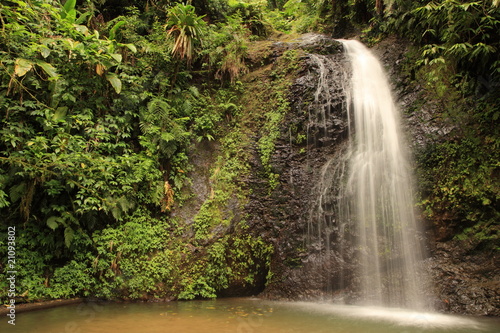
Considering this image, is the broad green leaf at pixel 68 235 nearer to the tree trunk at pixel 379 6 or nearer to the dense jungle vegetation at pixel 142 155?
the dense jungle vegetation at pixel 142 155

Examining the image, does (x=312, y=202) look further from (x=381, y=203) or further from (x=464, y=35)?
(x=464, y=35)

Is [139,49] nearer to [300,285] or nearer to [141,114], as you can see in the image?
[141,114]

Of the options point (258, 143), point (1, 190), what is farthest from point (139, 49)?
point (1, 190)

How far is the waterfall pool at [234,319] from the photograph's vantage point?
4.03 metres

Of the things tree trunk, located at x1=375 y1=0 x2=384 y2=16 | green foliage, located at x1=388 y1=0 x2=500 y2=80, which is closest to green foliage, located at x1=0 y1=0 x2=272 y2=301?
green foliage, located at x1=388 y1=0 x2=500 y2=80

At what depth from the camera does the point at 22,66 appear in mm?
5512

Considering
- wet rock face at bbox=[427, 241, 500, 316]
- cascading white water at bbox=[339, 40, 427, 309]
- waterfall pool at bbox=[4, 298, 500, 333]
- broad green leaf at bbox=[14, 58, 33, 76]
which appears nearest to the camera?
waterfall pool at bbox=[4, 298, 500, 333]

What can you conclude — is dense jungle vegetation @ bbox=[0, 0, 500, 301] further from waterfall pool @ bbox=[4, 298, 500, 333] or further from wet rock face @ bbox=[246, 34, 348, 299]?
waterfall pool @ bbox=[4, 298, 500, 333]

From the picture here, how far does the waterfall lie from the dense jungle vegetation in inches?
23.3

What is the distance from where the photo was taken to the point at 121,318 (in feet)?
14.9

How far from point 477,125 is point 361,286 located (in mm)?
4094

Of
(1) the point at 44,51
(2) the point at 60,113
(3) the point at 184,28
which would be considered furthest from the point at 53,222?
(3) the point at 184,28

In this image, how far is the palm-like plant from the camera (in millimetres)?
7254

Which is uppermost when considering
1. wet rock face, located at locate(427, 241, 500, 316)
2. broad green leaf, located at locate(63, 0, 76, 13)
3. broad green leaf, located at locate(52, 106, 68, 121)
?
broad green leaf, located at locate(63, 0, 76, 13)
